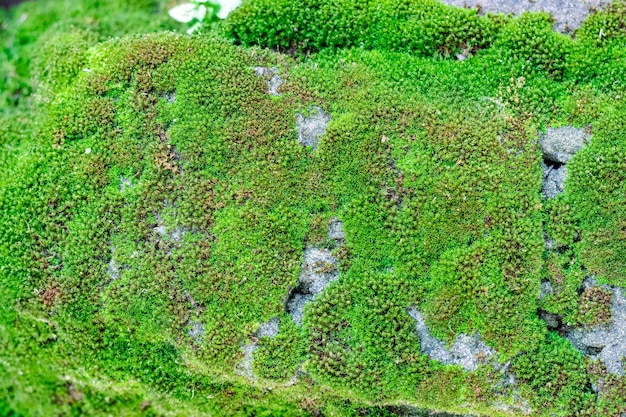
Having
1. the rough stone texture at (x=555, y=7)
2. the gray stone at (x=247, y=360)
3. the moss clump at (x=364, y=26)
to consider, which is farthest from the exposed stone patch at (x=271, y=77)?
the gray stone at (x=247, y=360)

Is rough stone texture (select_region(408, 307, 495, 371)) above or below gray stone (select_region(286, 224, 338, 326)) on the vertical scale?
below

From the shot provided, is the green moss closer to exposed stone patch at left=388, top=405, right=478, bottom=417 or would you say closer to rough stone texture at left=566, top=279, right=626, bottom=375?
exposed stone patch at left=388, top=405, right=478, bottom=417

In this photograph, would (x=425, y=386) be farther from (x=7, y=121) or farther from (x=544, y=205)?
(x=7, y=121)

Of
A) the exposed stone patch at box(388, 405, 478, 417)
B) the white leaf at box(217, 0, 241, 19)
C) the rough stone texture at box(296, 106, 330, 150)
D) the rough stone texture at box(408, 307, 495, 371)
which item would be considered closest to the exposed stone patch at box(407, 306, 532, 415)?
the rough stone texture at box(408, 307, 495, 371)

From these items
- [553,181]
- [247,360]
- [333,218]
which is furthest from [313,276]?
[553,181]

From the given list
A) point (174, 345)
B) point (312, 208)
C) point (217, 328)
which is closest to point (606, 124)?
point (312, 208)

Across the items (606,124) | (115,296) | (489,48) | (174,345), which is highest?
(489,48)
